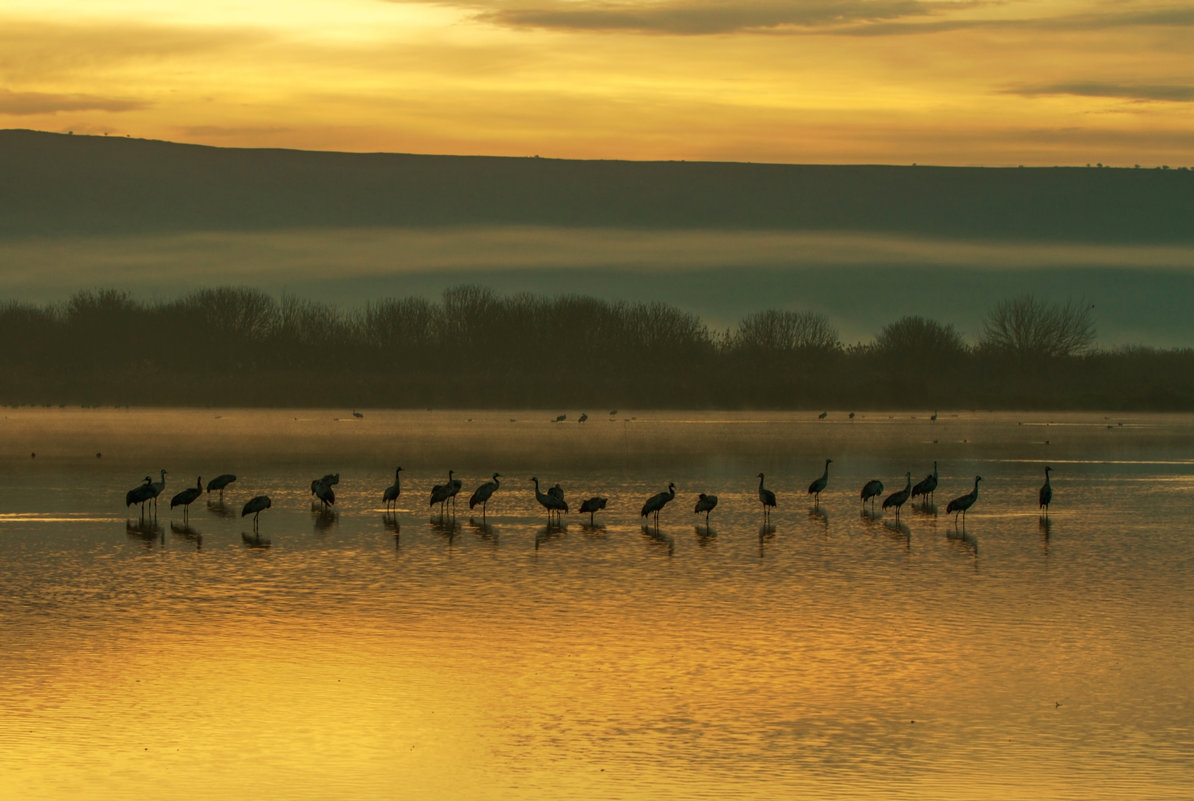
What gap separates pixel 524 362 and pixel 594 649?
8884 cm

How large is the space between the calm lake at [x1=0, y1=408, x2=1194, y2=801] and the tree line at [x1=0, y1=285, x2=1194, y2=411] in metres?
57.2

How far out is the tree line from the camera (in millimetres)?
84312

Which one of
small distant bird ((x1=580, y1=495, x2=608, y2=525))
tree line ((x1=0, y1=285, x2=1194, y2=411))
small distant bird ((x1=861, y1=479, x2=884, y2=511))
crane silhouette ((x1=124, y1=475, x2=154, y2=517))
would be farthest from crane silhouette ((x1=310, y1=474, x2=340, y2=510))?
tree line ((x1=0, y1=285, x2=1194, y2=411))

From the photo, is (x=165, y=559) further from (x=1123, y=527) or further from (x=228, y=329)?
(x=228, y=329)

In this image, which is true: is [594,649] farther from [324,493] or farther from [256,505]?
[324,493]

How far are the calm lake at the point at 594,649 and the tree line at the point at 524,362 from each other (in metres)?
57.2

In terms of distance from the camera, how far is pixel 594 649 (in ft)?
41.7

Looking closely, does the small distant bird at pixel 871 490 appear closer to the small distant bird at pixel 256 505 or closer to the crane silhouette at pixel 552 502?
the crane silhouette at pixel 552 502

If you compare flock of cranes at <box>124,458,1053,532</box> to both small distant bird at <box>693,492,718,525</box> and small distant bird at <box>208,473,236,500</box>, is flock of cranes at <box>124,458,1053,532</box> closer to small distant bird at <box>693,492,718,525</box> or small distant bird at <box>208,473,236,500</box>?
small distant bird at <box>693,492,718,525</box>

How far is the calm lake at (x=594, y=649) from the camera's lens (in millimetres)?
9312

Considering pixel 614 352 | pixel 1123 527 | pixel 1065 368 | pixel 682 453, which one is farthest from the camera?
pixel 614 352

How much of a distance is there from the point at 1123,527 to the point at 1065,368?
238 feet

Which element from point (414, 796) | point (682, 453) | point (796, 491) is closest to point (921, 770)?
point (414, 796)

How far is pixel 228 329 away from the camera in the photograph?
106 metres
